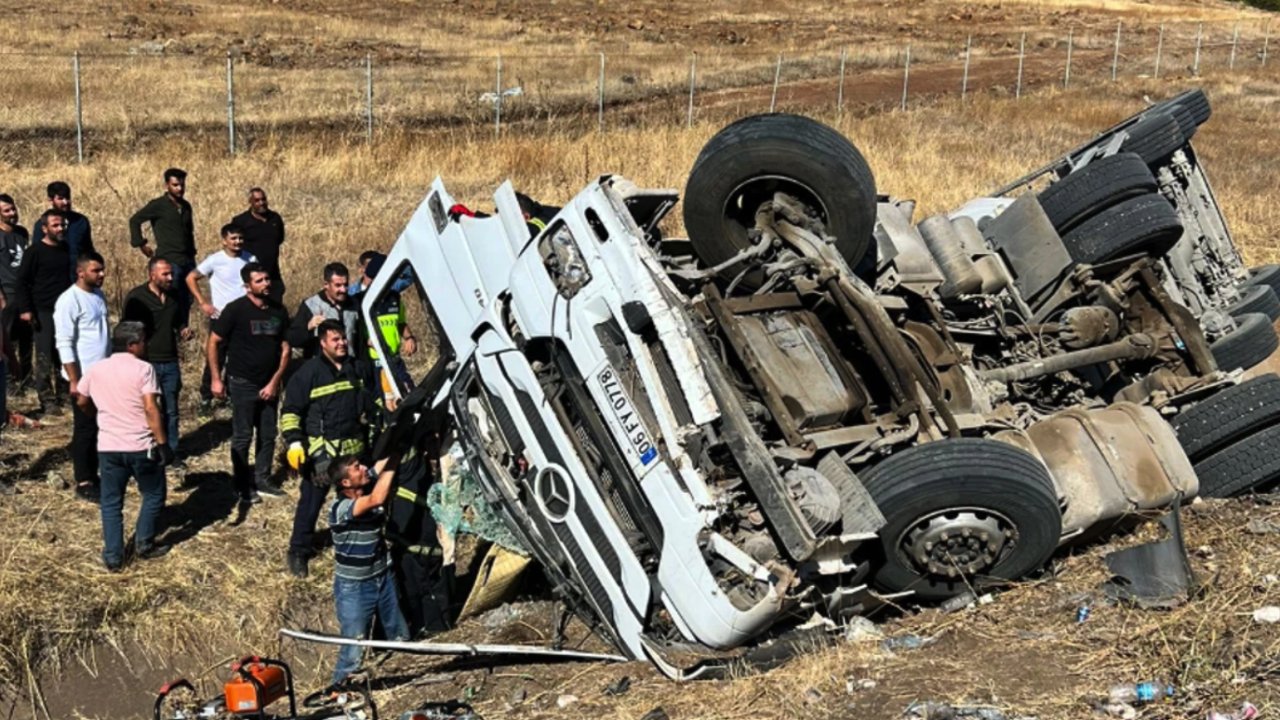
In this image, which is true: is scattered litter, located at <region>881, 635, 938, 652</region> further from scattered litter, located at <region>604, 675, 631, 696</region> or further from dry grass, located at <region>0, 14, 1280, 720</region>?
scattered litter, located at <region>604, 675, 631, 696</region>

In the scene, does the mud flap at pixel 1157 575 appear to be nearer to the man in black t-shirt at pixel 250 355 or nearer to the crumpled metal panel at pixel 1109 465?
the crumpled metal panel at pixel 1109 465

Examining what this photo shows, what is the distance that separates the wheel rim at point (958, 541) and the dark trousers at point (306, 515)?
3.18m

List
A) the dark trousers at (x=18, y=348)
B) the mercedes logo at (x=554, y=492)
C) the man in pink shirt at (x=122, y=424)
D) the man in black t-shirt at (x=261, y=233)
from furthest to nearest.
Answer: the man in black t-shirt at (x=261, y=233), the dark trousers at (x=18, y=348), the man in pink shirt at (x=122, y=424), the mercedes logo at (x=554, y=492)

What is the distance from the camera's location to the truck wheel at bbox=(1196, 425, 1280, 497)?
22.1 ft

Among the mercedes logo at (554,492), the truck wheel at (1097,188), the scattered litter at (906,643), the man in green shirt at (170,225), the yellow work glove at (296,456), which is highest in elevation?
→ the man in green shirt at (170,225)

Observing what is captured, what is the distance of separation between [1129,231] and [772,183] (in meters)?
2.09

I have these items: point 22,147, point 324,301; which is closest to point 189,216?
point 324,301

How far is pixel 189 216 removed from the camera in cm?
992

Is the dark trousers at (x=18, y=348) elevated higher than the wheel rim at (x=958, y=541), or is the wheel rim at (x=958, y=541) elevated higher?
the dark trousers at (x=18, y=348)

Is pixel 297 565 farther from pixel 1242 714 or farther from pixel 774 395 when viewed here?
pixel 1242 714

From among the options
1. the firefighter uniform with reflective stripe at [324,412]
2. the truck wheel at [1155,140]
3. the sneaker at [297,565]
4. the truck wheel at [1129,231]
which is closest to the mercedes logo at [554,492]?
the firefighter uniform with reflective stripe at [324,412]

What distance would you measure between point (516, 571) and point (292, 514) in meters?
1.99

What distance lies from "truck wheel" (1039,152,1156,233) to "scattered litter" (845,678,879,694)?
146 inches

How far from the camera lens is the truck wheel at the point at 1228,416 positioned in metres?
6.74
